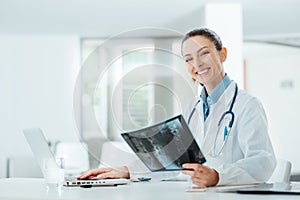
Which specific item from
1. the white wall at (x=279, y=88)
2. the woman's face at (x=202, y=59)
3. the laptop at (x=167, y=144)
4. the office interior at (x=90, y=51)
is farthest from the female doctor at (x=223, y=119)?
the white wall at (x=279, y=88)

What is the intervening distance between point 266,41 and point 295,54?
506 mm

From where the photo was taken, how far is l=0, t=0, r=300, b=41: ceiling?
5324 millimetres

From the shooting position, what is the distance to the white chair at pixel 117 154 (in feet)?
5.92

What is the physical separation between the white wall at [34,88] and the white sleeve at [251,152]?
5.27 meters

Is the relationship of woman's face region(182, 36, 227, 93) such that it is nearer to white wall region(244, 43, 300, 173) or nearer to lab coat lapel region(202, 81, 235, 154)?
lab coat lapel region(202, 81, 235, 154)

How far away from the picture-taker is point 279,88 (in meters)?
7.62

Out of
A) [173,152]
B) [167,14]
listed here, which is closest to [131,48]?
[173,152]

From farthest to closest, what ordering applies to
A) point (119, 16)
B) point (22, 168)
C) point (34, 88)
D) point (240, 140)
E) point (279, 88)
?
1. point (279, 88)
2. point (34, 88)
3. point (22, 168)
4. point (119, 16)
5. point (240, 140)

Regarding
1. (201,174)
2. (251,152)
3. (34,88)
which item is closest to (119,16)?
(34,88)

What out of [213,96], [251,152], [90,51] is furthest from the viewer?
[90,51]

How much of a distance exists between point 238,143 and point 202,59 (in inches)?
13.0

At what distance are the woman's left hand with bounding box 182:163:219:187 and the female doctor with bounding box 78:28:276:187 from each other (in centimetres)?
7

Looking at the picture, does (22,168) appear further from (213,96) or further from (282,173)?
(213,96)

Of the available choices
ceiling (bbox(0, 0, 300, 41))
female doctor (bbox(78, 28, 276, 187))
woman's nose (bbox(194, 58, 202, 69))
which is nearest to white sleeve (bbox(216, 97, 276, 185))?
female doctor (bbox(78, 28, 276, 187))
